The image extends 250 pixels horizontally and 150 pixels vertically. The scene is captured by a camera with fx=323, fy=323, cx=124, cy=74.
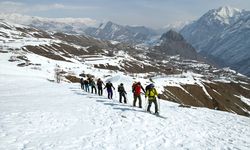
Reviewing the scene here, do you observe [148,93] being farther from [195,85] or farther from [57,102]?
[195,85]

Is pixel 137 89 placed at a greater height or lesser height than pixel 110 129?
greater

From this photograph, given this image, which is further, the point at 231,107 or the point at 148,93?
the point at 231,107

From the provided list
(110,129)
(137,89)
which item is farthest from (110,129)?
(137,89)

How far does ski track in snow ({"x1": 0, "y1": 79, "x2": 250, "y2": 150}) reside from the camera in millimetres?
19844

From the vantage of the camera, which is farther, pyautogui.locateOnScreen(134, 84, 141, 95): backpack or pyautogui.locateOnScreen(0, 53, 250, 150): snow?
pyautogui.locateOnScreen(134, 84, 141, 95): backpack

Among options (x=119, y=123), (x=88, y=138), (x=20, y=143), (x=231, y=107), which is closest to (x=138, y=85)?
(x=119, y=123)

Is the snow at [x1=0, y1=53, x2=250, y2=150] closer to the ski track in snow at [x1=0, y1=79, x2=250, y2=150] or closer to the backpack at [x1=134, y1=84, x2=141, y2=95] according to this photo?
the ski track in snow at [x1=0, y1=79, x2=250, y2=150]

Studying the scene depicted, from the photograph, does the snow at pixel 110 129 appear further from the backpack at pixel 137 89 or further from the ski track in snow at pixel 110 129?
the backpack at pixel 137 89

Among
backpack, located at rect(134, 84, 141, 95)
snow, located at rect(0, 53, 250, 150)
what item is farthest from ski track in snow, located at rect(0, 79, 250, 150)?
backpack, located at rect(134, 84, 141, 95)

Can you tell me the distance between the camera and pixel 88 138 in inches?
822

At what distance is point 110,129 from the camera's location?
23.7 meters

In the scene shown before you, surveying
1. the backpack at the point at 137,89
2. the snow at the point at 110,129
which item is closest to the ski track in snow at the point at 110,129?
the snow at the point at 110,129

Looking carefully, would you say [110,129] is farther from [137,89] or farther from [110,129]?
[137,89]

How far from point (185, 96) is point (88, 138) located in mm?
132548
